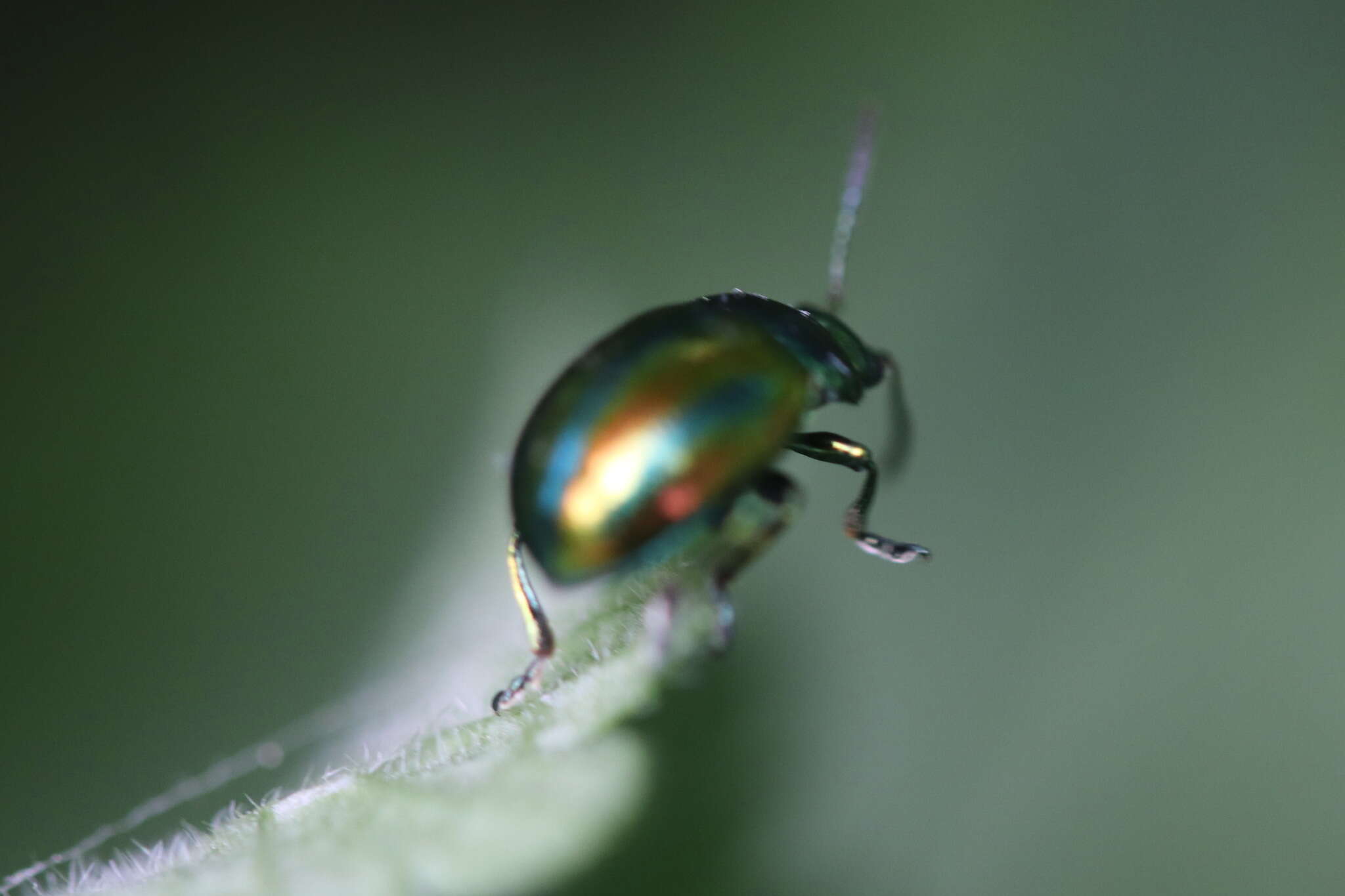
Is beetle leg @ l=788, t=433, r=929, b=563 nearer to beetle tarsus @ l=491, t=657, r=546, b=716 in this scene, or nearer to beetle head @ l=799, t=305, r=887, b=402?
beetle head @ l=799, t=305, r=887, b=402

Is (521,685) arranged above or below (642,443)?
below

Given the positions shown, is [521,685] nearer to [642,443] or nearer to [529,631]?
[529,631]

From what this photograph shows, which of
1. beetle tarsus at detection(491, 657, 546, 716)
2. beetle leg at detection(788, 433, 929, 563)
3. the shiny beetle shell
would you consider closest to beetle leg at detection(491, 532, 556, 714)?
beetle tarsus at detection(491, 657, 546, 716)

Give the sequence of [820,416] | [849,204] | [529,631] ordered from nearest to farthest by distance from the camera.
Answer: [529,631] < [820,416] < [849,204]

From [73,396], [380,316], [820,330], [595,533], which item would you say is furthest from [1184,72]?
[73,396]

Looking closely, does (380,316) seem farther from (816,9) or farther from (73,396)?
(816,9)


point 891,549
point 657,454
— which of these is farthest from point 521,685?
point 891,549

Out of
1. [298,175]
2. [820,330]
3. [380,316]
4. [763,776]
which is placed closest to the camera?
[763,776]
